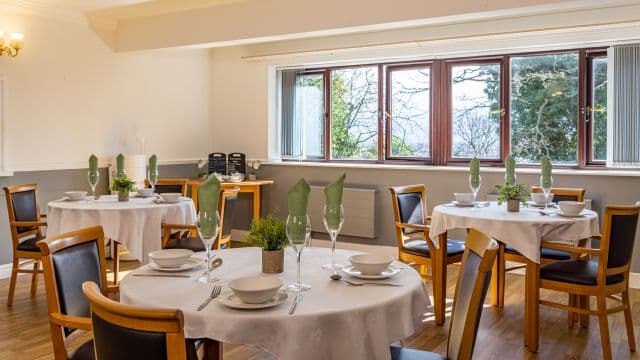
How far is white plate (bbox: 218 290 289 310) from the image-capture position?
176 cm

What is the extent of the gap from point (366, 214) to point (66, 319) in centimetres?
427

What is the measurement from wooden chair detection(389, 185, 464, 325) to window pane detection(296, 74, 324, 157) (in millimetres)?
2328

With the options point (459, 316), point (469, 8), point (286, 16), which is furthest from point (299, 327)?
point (286, 16)

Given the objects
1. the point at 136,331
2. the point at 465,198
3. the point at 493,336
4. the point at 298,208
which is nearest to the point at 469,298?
the point at 298,208

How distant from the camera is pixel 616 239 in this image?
10.6 ft

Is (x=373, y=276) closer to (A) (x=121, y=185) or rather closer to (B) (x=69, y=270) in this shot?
(B) (x=69, y=270)

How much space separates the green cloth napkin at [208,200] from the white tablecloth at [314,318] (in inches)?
8.2

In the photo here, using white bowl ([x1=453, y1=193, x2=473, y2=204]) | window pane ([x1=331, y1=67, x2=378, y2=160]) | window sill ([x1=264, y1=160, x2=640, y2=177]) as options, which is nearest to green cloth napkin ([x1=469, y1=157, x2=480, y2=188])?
white bowl ([x1=453, y1=193, x2=473, y2=204])

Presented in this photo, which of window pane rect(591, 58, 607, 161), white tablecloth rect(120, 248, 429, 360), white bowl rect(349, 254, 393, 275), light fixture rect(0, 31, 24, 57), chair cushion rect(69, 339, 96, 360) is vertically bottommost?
chair cushion rect(69, 339, 96, 360)

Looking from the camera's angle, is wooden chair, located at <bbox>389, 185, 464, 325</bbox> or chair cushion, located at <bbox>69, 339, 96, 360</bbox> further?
wooden chair, located at <bbox>389, 185, 464, 325</bbox>

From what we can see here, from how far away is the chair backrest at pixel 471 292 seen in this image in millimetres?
1785

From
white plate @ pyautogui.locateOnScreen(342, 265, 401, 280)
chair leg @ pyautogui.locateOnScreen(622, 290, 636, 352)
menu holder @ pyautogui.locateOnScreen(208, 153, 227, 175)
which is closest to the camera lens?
white plate @ pyautogui.locateOnScreen(342, 265, 401, 280)

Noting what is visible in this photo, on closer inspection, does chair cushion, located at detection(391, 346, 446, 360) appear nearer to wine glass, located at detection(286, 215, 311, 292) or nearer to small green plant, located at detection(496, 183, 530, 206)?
wine glass, located at detection(286, 215, 311, 292)

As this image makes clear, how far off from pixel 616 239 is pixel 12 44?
480cm
